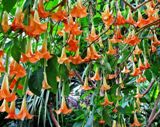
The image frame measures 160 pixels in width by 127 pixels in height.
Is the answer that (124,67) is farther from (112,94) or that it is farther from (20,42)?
(20,42)

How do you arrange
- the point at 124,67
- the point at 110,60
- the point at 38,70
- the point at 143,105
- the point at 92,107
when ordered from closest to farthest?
the point at 38,70
the point at 92,107
the point at 110,60
the point at 124,67
the point at 143,105

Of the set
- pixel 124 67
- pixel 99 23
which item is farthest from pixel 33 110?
pixel 99 23

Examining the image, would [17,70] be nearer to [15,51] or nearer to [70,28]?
[15,51]

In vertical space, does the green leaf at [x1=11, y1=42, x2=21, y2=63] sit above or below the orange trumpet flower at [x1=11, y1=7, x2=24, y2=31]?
below

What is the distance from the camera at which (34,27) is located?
0.62m

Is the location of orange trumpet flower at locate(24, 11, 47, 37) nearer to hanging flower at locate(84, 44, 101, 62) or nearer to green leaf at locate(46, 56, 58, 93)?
green leaf at locate(46, 56, 58, 93)

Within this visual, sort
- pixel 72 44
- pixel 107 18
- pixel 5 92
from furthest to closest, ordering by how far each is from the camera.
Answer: pixel 107 18 < pixel 72 44 < pixel 5 92

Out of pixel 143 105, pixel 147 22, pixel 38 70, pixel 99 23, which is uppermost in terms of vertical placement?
pixel 99 23

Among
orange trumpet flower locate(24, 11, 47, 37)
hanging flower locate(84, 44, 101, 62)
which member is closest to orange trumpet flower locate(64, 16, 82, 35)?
orange trumpet flower locate(24, 11, 47, 37)

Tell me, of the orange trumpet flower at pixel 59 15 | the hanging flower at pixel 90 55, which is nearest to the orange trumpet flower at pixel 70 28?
the orange trumpet flower at pixel 59 15

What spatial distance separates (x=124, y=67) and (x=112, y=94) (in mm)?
245

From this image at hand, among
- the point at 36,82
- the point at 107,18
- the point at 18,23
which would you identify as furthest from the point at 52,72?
the point at 107,18

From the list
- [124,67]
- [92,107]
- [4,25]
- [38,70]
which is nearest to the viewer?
[4,25]

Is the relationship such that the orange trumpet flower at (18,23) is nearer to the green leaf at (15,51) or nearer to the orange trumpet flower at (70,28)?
the green leaf at (15,51)
